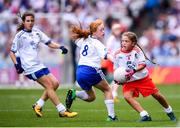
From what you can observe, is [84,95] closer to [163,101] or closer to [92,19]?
[163,101]

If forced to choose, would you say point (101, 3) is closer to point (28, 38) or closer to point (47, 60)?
point (47, 60)

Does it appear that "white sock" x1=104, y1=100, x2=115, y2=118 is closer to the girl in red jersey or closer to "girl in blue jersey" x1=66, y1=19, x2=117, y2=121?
"girl in blue jersey" x1=66, y1=19, x2=117, y2=121

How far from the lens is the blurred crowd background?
29906 millimetres

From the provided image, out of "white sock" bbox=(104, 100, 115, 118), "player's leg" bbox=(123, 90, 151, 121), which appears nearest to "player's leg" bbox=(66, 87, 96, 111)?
"white sock" bbox=(104, 100, 115, 118)

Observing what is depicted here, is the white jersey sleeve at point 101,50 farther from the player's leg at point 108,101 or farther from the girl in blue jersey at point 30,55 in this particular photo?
the girl in blue jersey at point 30,55

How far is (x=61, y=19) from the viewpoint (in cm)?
3044

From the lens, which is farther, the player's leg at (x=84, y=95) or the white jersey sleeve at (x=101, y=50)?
the player's leg at (x=84, y=95)

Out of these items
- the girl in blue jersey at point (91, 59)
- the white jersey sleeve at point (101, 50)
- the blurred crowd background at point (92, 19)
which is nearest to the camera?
the white jersey sleeve at point (101, 50)

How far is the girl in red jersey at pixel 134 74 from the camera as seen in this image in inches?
602

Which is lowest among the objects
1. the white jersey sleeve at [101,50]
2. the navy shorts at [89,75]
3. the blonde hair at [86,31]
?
the navy shorts at [89,75]

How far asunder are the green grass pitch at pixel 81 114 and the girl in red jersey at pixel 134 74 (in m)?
0.40

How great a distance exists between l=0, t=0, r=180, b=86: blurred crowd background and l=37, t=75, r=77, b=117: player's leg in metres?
12.4

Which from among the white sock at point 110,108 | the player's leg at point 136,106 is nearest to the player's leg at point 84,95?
the white sock at point 110,108

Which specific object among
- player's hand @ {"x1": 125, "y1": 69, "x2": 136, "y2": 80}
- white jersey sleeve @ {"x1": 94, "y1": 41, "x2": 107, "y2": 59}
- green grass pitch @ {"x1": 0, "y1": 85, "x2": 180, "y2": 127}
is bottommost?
green grass pitch @ {"x1": 0, "y1": 85, "x2": 180, "y2": 127}
